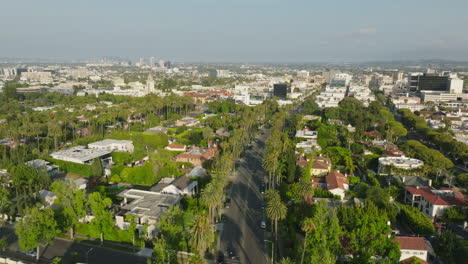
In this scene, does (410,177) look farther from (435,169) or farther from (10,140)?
(10,140)

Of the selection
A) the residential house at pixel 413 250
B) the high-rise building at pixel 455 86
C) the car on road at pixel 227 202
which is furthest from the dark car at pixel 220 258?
the high-rise building at pixel 455 86

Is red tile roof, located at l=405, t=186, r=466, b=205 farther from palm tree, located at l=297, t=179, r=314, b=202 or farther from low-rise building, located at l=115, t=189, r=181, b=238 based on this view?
low-rise building, located at l=115, t=189, r=181, b=238

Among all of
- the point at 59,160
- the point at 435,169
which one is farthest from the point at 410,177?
the point at 59,160

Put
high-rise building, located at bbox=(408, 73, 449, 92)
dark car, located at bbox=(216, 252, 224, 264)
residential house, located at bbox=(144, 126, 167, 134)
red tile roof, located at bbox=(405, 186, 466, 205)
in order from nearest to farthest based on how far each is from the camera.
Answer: dark car, located at bbox=(216, 252, 224, 264)
red tile roof, located at bbox=(405, 186, 466, 205)
residential house, located at bbox=(144, 126, 167, 134)
high-rise building, located at bbox=(408, 73, 449, 92)

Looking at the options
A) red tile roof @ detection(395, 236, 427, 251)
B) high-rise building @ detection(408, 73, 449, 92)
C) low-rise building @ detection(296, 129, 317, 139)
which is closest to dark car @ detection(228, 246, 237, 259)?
red tile roof @ detection(395, 236, 427, 251)

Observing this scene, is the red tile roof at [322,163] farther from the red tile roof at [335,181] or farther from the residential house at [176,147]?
the residential house at [176,147]

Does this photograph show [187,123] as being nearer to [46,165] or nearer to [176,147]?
[176,147]
